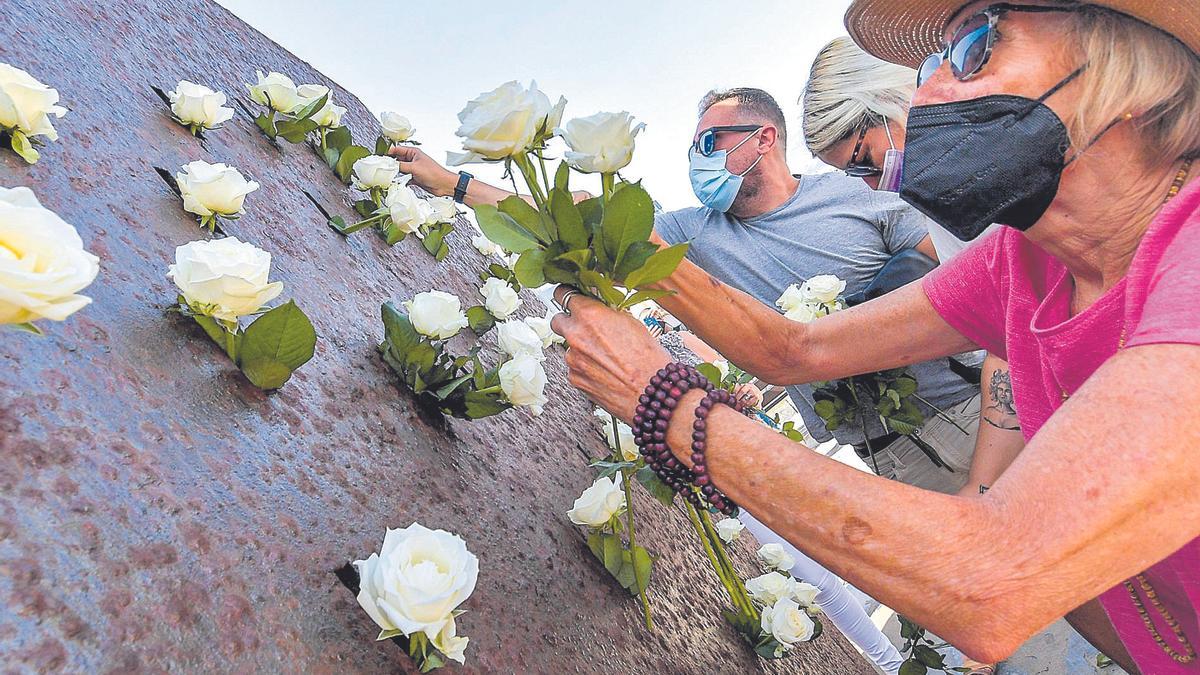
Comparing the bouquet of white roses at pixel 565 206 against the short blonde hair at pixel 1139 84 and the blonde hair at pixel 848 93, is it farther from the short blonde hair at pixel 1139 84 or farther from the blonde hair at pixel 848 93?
the blonde hair at pixel 848 93

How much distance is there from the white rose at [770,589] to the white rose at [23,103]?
1925 mm

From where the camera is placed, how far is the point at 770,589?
2.18 metres

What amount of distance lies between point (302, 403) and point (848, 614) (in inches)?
124

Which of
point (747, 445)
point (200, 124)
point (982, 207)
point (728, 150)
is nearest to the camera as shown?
point (747, 445)

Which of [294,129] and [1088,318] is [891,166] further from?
[294,129]

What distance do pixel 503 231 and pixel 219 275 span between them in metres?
0.41

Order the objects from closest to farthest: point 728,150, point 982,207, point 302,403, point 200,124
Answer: point 302,403 < point 982,207 < point 200,124 < point 728,150

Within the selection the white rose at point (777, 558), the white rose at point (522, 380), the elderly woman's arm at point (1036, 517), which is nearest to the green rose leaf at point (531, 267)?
the white rose at point (522, 380)

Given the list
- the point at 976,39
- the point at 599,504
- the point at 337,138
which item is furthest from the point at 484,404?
the point at 337,138

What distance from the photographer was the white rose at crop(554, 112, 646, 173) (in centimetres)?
119

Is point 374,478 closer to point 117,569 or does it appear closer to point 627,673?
point 117,569

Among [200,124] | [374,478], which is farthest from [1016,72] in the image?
[200,124]

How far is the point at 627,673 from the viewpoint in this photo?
148 centimetres

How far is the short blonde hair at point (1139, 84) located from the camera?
4.13 feet
